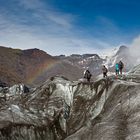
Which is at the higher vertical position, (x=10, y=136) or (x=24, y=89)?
(x=24, y=89)

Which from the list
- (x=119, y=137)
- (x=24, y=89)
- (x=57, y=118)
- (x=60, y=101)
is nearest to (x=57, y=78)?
(x=60, y=101)

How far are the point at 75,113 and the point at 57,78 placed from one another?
42.7 feet

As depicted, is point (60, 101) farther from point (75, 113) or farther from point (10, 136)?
point (10, 136)

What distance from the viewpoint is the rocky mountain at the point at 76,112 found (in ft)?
142

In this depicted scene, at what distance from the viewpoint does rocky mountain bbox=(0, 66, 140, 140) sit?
43219mm

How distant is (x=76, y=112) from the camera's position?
204ft

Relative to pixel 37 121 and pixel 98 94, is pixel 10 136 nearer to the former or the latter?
pixel 37 121

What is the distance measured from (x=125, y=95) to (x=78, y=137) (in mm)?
10472

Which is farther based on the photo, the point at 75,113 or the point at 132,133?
the point at 75,113

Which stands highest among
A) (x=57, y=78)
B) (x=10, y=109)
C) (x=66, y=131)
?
(x=57, y=78)

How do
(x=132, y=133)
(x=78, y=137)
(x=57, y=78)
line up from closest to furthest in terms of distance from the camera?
(x=132, y=133), (x=78, y=137), (x=57, y=78)

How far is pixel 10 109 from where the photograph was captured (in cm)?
5938

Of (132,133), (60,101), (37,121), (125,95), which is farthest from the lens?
(60,101)

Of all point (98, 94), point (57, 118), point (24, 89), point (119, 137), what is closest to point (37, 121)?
point (57, 118)
